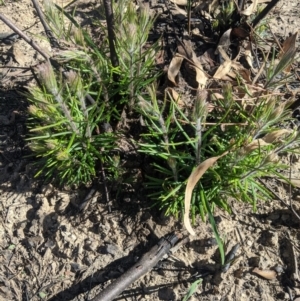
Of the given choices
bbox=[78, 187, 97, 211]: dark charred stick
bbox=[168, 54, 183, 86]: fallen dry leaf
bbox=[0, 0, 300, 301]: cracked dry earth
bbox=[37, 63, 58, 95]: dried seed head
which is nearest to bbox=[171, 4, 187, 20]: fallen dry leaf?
bbox=[168, 54, 183, 86]: fallen dry leaf

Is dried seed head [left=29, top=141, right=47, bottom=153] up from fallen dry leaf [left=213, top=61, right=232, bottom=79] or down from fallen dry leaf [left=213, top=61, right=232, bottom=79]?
down

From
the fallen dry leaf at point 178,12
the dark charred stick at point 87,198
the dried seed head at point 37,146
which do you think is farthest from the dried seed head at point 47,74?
the fallen dry leaf at point 178,12

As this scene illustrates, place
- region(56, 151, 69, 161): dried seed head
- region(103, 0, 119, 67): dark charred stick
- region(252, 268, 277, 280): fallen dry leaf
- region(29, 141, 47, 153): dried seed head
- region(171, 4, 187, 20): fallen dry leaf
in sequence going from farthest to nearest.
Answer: region(171, 4, 187, 20): fallen dry leaf, region(252, 268, 277, 280): fallen dry leaf, region(29, 141, 47, 153): dried seed head, region(56, 151, 69, 161): dried seed head, region(103, 0, 119, 67): dark charred stick

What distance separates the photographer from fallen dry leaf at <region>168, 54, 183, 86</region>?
108 inches

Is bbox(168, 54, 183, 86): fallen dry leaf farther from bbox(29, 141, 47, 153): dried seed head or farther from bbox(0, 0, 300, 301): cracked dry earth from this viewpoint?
bbox(29, 141, 47, 153): dried seed head

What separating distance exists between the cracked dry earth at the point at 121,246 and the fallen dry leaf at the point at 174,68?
67 cm

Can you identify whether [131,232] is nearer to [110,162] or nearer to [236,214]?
[110,162]

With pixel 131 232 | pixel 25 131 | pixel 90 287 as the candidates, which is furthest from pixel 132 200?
pixel 25 131

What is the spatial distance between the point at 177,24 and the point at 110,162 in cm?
127

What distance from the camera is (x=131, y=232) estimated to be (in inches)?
98.7

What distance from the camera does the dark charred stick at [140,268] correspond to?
2244 mm

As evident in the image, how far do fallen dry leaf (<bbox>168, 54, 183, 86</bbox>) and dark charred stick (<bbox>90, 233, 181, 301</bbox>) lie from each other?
3.30ft

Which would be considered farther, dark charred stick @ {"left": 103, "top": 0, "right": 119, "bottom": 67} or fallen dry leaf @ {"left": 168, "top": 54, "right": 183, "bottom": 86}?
fallen dry leaf @ {"left": 168, "top": 54, "right": 183, "bottom": 86}

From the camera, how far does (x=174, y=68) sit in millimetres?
2762
